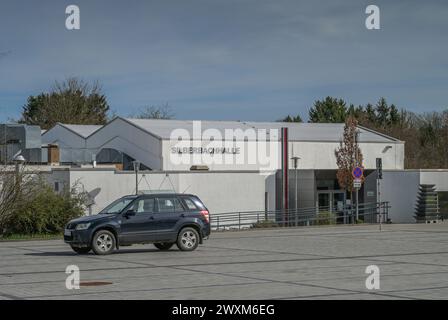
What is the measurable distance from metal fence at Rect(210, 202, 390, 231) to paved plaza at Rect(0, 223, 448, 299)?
729 inches

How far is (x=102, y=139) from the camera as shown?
58688 millimetres

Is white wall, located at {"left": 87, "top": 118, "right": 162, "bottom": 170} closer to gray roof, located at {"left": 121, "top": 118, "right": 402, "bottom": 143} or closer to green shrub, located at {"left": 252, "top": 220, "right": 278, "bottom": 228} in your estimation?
gray roof, located at {"left": 121, "top": 118, "right": 402, "bottom": 143}

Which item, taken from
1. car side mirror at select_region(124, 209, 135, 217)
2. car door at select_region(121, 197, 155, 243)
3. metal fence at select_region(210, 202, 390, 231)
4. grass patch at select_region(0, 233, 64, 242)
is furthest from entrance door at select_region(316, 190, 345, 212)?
car side mirror at select_region(124, 209, 135, 217)

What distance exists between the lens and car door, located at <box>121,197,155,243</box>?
75.2 feet

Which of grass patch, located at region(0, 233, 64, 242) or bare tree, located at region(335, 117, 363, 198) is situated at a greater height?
bare tree, located at region(335, 117, 363, 198)

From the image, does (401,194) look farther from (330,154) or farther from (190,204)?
(190,204)

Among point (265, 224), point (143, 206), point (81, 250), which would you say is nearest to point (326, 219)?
point (265, 224)

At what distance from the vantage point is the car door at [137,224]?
2291 centimetres

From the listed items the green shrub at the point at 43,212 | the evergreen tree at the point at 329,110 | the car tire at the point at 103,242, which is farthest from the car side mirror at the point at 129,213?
the evergreen tree at the point at 329,110

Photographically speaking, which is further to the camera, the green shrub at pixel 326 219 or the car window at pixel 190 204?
the green shrub at pixel 326 219

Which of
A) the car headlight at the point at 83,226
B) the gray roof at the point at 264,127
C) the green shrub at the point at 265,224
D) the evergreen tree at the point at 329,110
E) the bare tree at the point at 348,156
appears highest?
the evergreen tree at the point at 329,110

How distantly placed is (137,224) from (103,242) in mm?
1096

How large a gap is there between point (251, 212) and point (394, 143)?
640 inches

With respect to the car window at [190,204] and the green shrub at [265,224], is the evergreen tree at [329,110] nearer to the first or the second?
the green shrub at [265,224]
